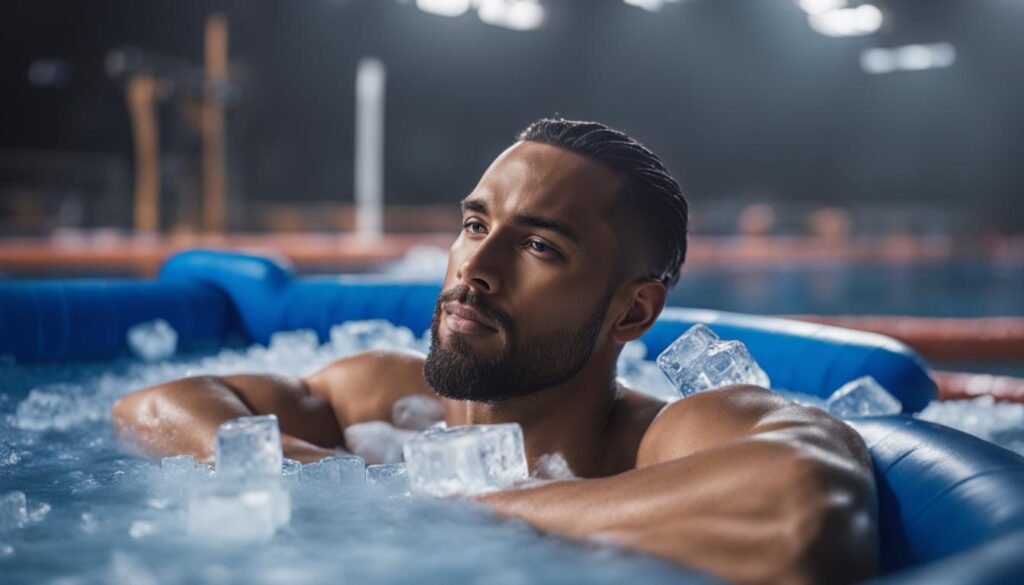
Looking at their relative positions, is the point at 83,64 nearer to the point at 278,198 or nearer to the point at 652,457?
the point at 278,198

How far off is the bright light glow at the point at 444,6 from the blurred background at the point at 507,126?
150 mm

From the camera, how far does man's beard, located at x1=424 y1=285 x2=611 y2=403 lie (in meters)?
1.42

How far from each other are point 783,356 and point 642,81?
14964mm

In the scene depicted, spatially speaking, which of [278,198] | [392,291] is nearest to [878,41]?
[278,198]

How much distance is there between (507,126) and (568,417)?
15.5 metres

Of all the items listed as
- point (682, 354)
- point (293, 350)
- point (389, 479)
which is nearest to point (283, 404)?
point (389, 479)

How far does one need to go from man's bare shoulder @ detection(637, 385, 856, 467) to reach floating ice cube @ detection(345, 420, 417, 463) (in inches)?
24.8

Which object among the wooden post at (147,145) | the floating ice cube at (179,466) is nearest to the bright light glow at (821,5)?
the wooden post at (147,145)

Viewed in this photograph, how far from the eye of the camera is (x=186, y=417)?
1.75 metres

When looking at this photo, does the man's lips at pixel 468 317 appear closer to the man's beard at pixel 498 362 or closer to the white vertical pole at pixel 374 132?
the man's beard at pixel 498 362

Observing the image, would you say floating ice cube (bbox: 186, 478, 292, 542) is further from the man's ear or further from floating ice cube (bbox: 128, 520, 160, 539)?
the man's ear

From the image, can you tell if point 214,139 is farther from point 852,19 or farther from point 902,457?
point 852,19

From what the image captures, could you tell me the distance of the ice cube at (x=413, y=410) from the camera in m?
1.95

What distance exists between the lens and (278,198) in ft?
50.5
